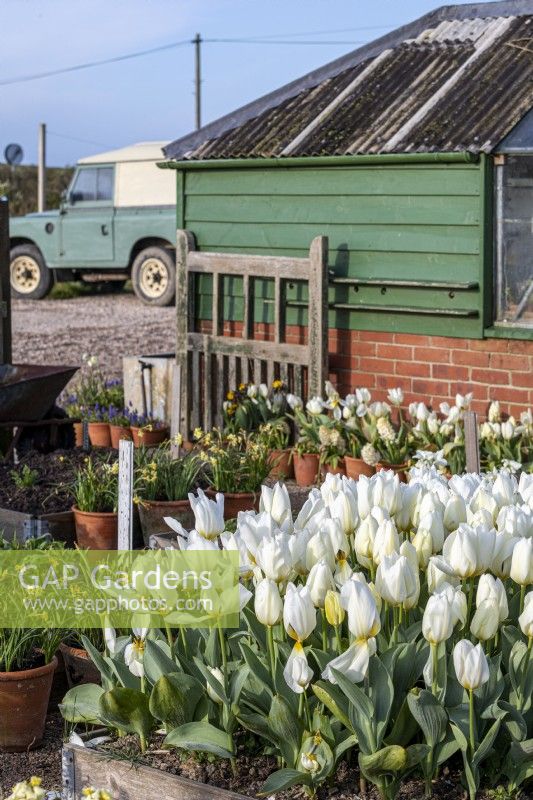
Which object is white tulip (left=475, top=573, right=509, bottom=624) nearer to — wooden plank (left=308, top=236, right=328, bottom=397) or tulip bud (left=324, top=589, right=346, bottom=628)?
tulip bud (left=324, top=589, right=346, bottom=628)

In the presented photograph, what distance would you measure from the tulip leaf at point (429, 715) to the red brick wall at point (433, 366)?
15.9ft

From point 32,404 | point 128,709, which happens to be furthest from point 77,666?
point 32,404

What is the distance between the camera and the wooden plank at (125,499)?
4.73 m

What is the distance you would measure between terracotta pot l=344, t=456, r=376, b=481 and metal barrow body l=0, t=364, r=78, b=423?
1.85 metres

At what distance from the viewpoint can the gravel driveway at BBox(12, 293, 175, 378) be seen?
15711mm

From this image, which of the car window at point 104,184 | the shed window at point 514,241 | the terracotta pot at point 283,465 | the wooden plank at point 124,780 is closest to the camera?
the wooden plank at point 124,780

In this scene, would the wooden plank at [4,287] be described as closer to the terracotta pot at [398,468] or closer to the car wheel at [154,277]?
the terracotta pot at [398,468]

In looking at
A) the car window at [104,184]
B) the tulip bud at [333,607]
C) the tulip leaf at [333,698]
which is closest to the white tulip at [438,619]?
the tulip bud at [333,607]

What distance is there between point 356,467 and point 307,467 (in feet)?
1.39

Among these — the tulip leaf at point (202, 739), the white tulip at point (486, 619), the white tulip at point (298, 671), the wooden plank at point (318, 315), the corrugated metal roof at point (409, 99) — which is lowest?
the tulip leaf at point (202, 739)

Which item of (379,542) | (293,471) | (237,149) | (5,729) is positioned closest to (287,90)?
(237,149)

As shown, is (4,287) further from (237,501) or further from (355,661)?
(355,661)

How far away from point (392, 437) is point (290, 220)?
7.10 feet

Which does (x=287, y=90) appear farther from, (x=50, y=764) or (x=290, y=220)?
(x=50, y=764)
